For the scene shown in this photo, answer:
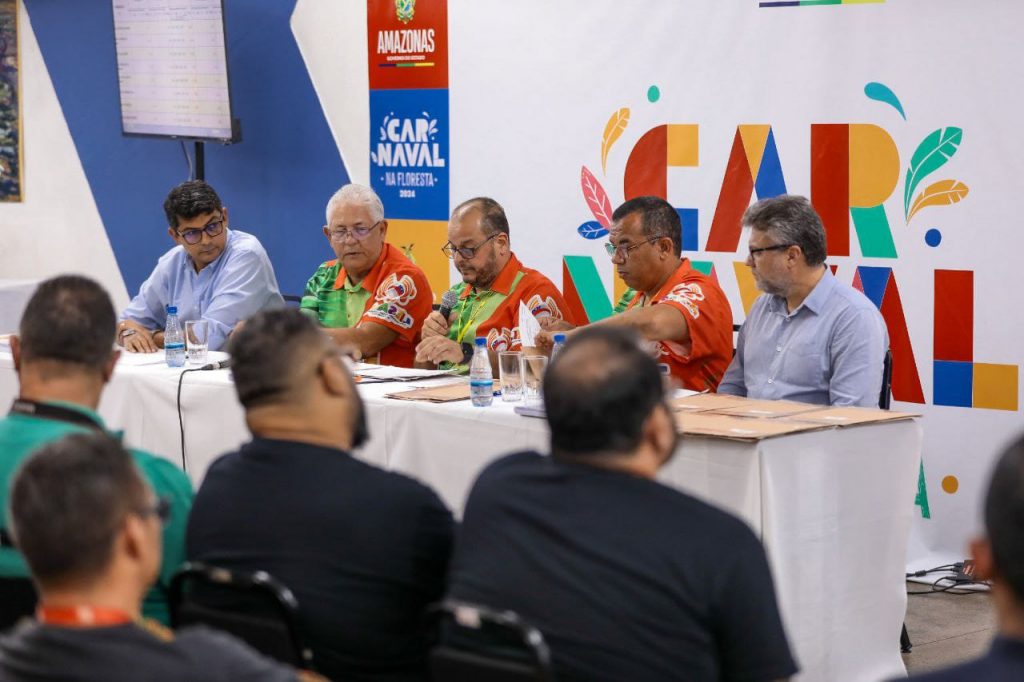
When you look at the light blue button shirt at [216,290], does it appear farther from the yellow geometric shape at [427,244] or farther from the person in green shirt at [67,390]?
the person in green shirt at [67,390]

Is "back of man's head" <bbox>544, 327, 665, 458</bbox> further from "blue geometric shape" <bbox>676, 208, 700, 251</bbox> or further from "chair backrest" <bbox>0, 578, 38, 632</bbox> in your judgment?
"blue geometric shape" <bbox>676, 208, 700, 251</bbox>

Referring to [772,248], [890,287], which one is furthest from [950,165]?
[772,248]

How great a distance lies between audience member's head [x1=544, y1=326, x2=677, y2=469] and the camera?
1.95m

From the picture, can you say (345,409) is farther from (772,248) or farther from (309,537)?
(772,248)

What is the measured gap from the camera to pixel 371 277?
5.05 metres

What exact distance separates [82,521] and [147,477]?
71 centimetres

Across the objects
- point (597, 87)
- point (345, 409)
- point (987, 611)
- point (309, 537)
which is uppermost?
point (597, 87)

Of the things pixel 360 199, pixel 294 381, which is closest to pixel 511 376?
pixel 360 199

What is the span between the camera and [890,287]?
15.9 feet

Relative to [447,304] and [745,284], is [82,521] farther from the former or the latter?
[745,284]

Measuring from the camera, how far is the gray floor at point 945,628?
12.9 feet

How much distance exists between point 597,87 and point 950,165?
1.56m

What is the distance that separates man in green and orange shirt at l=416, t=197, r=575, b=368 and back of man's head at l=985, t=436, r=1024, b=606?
3.32m

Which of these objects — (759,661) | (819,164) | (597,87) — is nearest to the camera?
(759,661)
